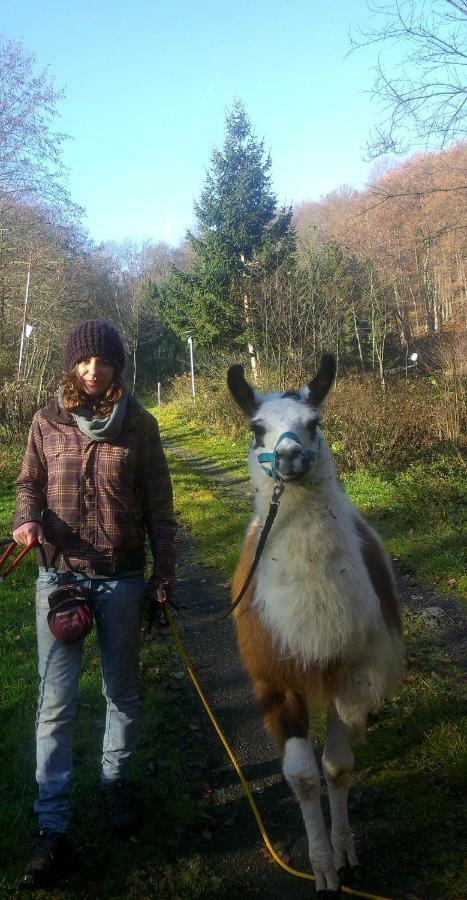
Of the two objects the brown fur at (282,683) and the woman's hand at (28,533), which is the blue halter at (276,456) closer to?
the brown fur at (282,683)

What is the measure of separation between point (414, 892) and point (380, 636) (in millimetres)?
931

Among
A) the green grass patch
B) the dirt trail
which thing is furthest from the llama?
the green grass patch

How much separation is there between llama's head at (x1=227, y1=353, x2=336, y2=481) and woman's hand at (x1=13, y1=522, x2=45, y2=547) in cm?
92

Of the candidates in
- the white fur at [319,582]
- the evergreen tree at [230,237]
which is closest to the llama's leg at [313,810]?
the white fur at [319,582]

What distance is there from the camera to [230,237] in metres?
21.3

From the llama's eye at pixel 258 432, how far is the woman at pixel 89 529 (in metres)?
0.43

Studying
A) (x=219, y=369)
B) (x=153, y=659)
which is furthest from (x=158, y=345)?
(x=153, y=659)

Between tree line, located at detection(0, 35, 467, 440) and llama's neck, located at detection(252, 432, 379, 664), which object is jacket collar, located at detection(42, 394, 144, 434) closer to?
llama's neck, located at detection(252, 432, 379, 664)

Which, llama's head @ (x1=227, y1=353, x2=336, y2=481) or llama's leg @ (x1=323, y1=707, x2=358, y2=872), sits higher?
llama's head @ (x1=227, y1=353, x2=336, y2=481)

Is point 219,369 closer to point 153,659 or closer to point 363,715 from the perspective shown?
point 153,659

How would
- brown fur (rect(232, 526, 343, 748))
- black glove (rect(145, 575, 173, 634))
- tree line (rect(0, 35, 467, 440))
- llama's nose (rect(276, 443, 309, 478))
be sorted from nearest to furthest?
1. llama's nose (rect(276, 443, 309, 478))
2. brown fur (rect(232, 526, 343, 748))
3. black glove (rect(145, 575, 173, 634))
4. tree line (rect(0, 35, 467, 440))

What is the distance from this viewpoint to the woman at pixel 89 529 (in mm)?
2320

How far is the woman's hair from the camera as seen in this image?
2.36 meters

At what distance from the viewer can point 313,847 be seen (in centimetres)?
223
